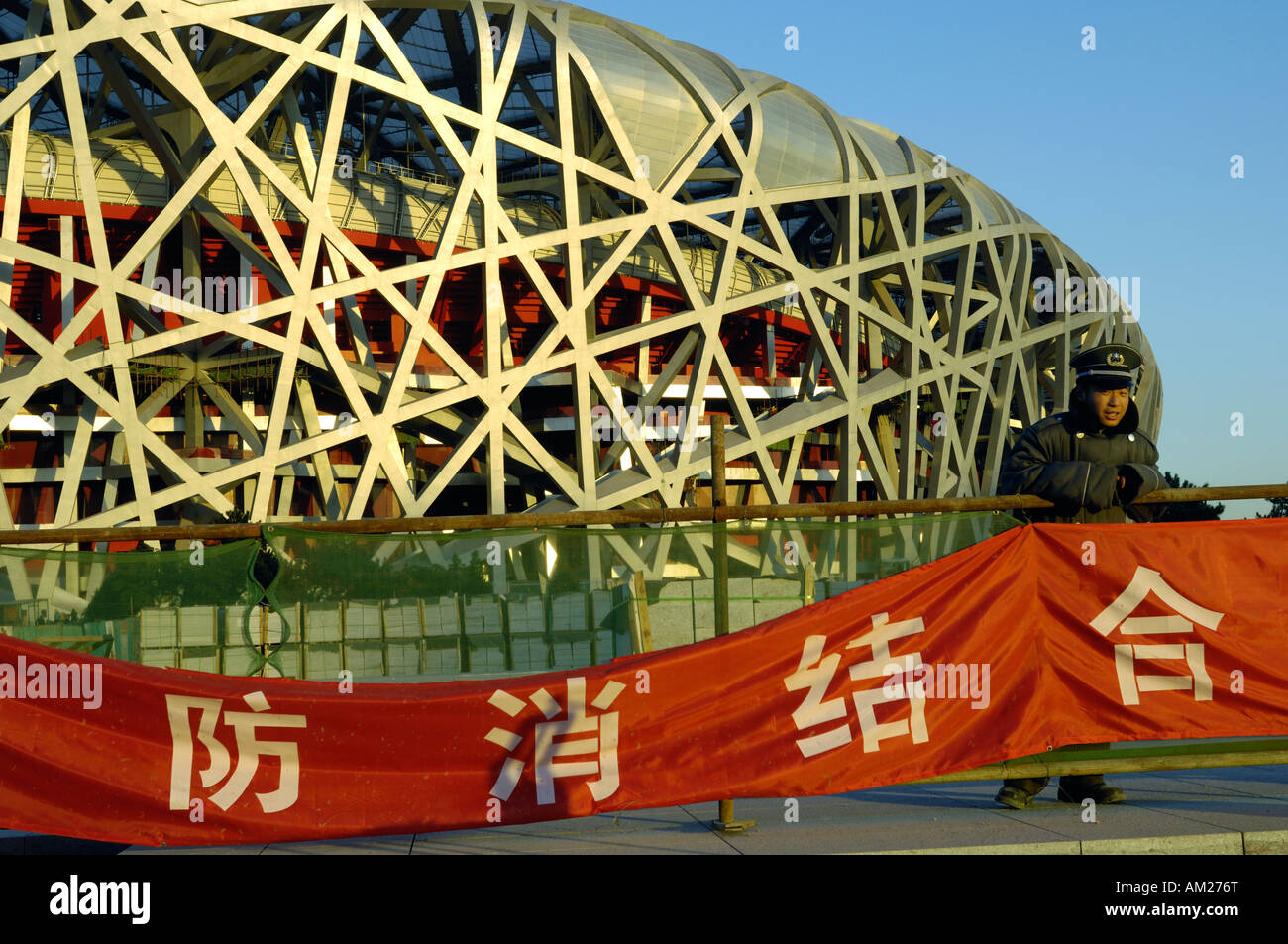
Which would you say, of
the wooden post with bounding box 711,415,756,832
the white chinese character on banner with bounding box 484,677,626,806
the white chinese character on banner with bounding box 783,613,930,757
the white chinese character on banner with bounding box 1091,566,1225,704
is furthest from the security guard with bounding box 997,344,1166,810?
the white chinese character on banner with bounding box 484,677,626,806

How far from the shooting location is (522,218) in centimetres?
3231

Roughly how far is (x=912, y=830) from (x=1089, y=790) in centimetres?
141

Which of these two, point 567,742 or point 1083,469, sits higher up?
point 1083,469

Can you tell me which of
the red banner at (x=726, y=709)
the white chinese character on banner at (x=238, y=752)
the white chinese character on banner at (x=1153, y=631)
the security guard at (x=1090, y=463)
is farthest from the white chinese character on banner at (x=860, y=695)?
the white chinese character on banner at (x=238, y=752)

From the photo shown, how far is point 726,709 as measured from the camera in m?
5.99

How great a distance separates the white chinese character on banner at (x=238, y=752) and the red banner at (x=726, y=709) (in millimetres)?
10

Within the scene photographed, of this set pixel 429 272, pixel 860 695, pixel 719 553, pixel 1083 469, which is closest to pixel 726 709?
pixel 860 695

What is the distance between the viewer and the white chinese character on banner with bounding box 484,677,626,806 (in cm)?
582

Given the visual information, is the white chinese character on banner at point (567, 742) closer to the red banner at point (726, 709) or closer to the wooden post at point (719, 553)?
the red banner at point (726, 709)

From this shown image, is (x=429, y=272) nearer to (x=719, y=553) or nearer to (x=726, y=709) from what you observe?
(x=719, y=553)

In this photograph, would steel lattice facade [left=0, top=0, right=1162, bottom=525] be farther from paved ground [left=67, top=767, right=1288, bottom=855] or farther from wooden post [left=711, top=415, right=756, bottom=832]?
wooden post [left=711, top=415, right=756, bottom=832]
